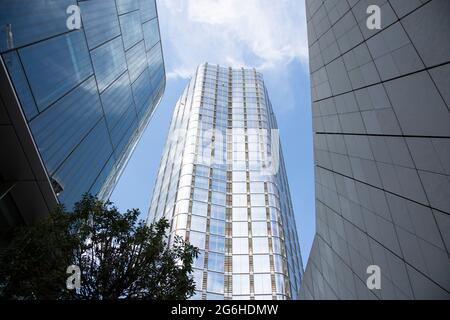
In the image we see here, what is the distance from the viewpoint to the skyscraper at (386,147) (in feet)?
24.5

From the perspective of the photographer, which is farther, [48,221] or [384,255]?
[384,255]

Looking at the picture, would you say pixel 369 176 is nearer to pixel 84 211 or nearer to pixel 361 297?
pixel 361 297

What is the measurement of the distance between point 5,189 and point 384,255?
13.4m

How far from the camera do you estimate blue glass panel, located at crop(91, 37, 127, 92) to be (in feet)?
55.0

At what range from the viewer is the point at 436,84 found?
7.29m

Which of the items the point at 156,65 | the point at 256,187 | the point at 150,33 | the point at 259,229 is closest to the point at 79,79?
the point at 150,33

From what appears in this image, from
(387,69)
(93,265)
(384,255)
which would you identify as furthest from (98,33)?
(384,255)

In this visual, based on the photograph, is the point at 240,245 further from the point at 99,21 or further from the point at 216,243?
the point at 99,21

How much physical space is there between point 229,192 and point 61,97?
54.3 m

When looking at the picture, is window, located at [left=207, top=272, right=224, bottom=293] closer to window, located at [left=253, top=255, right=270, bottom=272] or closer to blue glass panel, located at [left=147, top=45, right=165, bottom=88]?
window, located at [left=253, top=255, right=270, bottom=272]

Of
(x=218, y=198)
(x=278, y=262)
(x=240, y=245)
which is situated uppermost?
(x=218, y=198)

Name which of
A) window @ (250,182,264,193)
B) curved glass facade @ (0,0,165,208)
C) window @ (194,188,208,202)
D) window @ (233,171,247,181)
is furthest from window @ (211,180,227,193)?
curved glass facade @ (0,0,165,208)

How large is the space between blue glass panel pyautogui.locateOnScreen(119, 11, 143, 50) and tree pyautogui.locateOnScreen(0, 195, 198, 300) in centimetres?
1437

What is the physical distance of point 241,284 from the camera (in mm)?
51844
